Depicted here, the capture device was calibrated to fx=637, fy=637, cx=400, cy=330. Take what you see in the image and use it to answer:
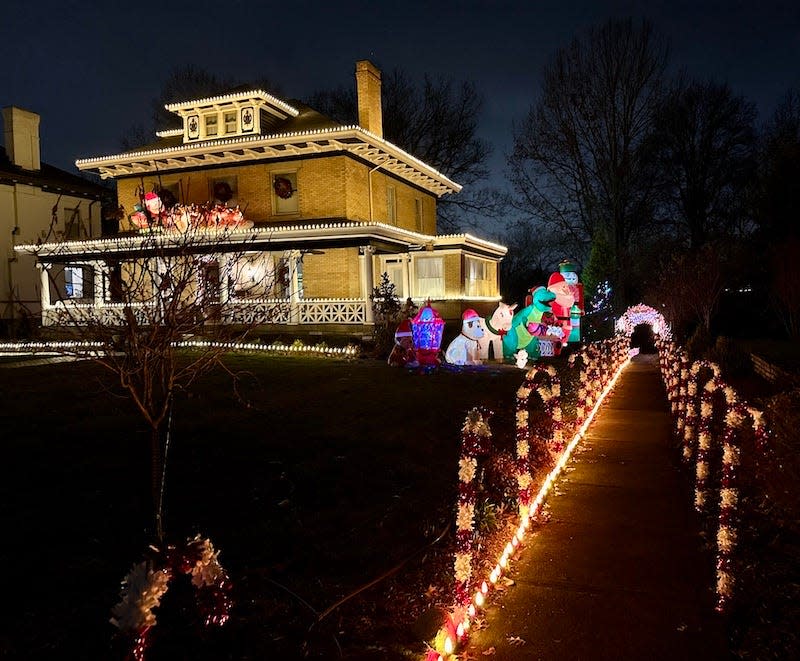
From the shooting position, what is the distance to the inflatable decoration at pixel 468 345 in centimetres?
1655

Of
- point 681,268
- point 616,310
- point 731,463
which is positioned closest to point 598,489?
point 731,463

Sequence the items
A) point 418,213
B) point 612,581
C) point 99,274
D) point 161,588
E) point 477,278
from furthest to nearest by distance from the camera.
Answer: point 477,278, point 418,213, point 99,274, point 612,581, point 161,588

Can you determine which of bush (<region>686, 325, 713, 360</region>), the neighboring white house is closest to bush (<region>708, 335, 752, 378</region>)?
bush (<region>686, 325, 713, 360</region>)

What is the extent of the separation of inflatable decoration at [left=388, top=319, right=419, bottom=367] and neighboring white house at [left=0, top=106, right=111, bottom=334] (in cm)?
1928

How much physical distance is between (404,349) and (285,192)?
11195mm

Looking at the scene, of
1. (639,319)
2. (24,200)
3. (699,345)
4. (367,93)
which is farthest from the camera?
(24,200)

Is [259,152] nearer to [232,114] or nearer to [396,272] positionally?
[232,114]

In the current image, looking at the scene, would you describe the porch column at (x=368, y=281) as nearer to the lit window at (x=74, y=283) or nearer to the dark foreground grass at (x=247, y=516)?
the lit window at (x=74, y=283)

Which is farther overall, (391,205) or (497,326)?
(391,205)

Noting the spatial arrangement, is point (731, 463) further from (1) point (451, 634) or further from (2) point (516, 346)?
(2) point (516, 346)

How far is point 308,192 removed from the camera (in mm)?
24219

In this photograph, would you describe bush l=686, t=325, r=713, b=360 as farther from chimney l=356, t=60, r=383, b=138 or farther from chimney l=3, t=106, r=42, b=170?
chimney l=3, t=106, r=42, b=170

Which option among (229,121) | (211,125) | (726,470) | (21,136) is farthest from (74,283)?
(21,136)

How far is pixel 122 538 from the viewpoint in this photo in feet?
16.6
